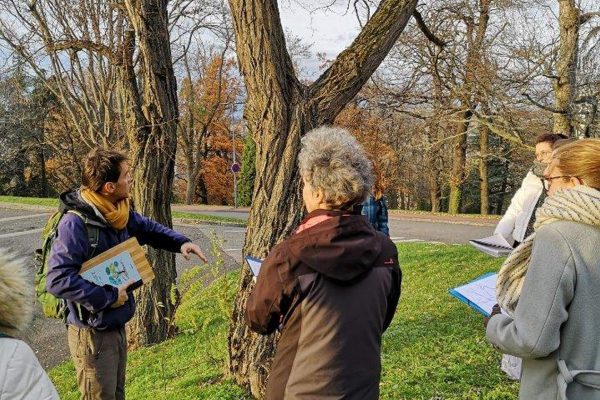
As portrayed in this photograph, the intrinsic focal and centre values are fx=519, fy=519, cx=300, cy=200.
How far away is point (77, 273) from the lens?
279cm

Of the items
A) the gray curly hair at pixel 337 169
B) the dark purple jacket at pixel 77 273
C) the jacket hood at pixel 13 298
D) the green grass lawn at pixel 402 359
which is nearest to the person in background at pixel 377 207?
the green grass lawn at pixel 402 359

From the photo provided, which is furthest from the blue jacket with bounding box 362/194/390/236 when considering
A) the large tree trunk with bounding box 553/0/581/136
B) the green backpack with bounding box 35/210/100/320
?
the large tree trunk with bounding box 553/0/581/136

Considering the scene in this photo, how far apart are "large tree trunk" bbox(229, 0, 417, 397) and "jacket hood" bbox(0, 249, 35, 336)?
2.22m

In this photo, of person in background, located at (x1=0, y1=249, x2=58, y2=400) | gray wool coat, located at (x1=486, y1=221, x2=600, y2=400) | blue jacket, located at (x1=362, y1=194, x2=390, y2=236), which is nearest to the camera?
person in background, located at (x1=0, y1=249, x2=58, y2=400)

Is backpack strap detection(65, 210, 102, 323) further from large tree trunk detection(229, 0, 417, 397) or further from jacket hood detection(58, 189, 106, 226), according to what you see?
large tree trunk detection(229, 0, 417, 397)

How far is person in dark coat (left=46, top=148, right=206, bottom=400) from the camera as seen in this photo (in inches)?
108

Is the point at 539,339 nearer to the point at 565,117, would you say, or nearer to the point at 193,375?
→ the point at 193,375

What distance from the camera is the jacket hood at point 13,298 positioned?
5.15ft

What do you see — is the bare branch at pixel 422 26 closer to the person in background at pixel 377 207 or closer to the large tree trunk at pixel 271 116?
the large tree trunk at pixel 271 116

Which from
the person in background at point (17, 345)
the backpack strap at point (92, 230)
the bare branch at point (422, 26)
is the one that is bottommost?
the person in background at point (17, 345)

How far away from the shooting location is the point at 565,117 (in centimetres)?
998

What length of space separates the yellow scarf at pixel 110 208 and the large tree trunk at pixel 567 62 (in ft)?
30.2

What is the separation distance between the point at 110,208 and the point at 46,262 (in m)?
0.45

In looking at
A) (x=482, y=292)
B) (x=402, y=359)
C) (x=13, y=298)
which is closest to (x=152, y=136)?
(x=402, y=359)
